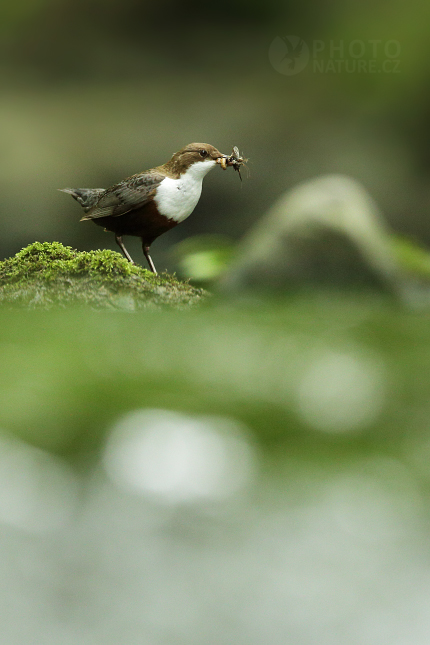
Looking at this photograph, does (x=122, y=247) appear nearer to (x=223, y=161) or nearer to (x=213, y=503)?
(x=223, y=161)

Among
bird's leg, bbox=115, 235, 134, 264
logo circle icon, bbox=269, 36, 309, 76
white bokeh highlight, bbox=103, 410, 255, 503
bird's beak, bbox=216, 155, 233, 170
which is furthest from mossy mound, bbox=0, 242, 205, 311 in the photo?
logo circle icon, bbox=269, 36, 309, 76

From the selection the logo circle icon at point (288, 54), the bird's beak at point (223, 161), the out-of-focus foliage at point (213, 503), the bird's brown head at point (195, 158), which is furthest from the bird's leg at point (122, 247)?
the logo circle icon at point (288, 54)

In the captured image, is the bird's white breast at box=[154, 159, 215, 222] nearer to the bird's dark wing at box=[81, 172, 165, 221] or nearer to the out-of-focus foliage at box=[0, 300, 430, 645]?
the bird's dark wing at box=[81, 172, 165, 221]

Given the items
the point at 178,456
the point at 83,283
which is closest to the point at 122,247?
the point at 83,283

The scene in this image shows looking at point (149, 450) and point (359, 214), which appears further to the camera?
point (359, 214)

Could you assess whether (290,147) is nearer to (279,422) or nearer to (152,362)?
(152,362)

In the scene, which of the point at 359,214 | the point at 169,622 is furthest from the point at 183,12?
the point at 169,622

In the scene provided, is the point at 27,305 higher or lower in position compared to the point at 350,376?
higher
